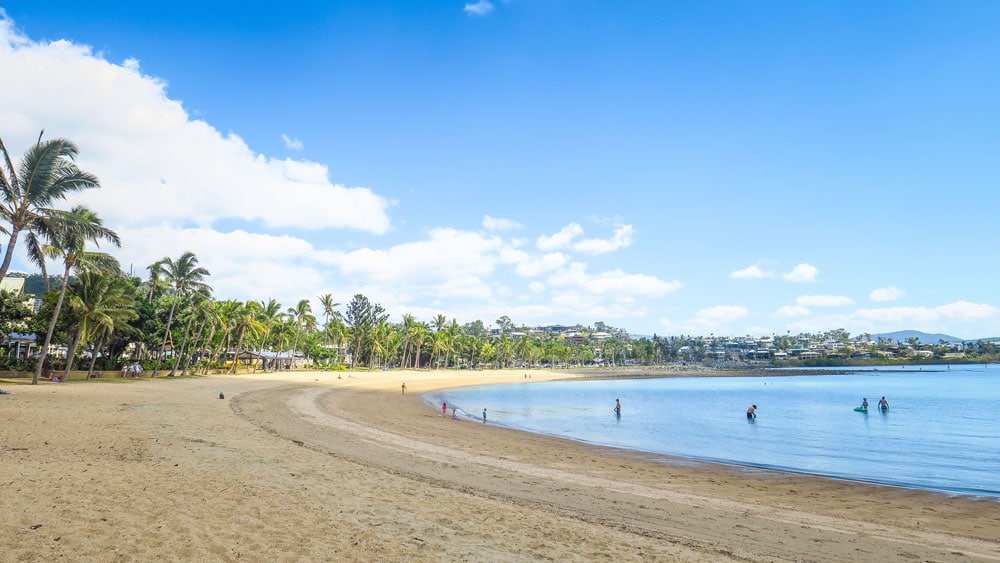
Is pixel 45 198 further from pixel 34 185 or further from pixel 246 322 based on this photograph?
pixel 246 322

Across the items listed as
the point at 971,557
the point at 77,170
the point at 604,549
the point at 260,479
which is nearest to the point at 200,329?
the point at 77,170

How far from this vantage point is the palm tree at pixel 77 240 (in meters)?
27.7

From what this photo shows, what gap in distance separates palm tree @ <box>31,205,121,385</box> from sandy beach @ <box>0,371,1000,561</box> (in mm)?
10569

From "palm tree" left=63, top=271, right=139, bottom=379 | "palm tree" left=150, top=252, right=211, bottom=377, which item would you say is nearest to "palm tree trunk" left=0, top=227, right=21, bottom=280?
"palm tree" left=63, top=271, right=139, bottom=379

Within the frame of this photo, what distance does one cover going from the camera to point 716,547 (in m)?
9.70

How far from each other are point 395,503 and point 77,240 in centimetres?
3061

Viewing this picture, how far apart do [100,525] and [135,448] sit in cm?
741

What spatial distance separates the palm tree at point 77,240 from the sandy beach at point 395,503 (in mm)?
10569

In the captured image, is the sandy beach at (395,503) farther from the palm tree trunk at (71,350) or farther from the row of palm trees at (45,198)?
the palm tree trunk at (71,350)

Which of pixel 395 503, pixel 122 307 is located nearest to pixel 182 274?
pixel 122 307

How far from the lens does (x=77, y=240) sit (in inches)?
1187

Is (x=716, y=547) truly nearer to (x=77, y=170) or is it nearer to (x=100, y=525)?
(x=100, y=525)

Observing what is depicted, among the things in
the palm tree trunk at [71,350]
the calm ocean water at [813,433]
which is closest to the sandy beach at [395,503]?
the calm ocean water at [813,433]

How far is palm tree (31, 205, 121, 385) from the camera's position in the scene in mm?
27656
